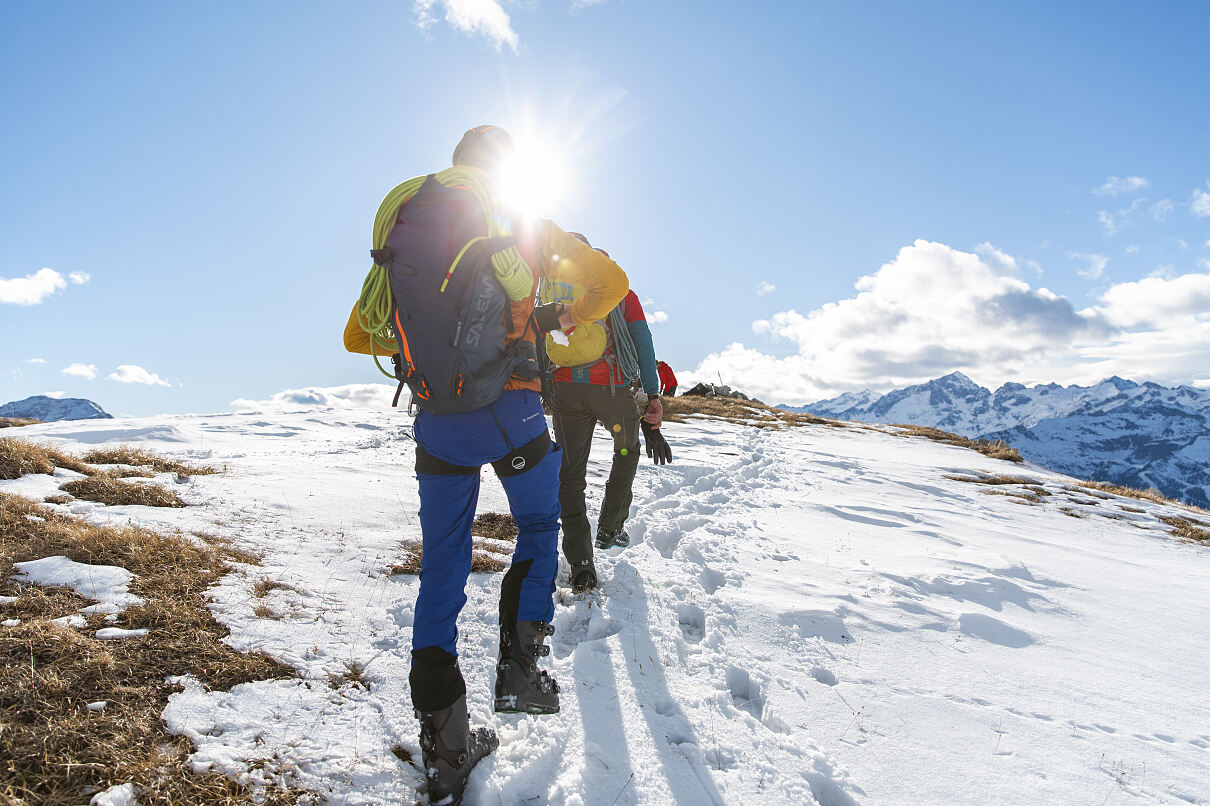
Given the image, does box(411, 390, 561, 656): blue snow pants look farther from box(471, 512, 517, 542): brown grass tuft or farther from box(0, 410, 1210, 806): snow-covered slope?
box(471, 512, 517, 542): brown grass tuft

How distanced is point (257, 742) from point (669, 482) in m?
7.00

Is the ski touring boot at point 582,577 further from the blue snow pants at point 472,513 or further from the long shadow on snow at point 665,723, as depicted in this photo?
the blue snow pants at point 472,513

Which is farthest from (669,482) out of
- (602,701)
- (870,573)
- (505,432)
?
(505,432)

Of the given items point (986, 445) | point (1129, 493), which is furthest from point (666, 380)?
point (986, 445)

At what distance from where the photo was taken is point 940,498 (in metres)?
8.85

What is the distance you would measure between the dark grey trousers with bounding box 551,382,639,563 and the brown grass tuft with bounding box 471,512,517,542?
119 cm

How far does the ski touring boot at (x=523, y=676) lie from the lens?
8.03 feet

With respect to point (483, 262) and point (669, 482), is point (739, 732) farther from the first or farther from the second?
point (669, 482)

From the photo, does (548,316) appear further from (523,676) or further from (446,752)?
(446,752)

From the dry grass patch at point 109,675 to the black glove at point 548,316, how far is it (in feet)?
7.19

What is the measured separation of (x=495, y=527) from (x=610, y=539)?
4.38 feet

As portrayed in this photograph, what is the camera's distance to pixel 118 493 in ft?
16.3

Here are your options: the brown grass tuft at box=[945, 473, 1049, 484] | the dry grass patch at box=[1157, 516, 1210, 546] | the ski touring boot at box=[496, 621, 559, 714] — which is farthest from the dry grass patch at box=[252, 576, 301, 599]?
the brown grass tuft at box=[945, 473, 1049, 484]

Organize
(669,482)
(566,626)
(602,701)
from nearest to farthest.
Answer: (602,701) → (566,626) → (669,482)
